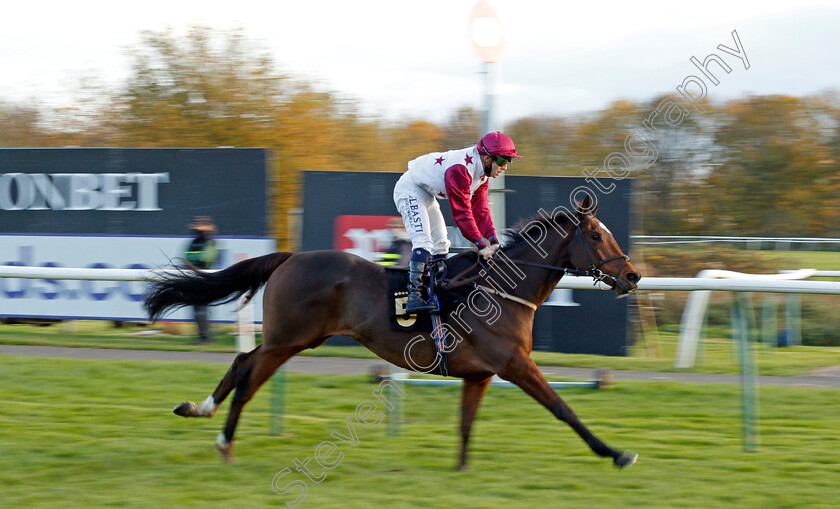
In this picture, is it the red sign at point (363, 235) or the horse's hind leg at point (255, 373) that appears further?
the red sign at point (363, 235)

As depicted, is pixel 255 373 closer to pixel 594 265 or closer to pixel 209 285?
pixel 209 285

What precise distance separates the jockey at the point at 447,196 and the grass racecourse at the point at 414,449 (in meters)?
1.00

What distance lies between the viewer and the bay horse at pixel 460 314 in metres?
4.34

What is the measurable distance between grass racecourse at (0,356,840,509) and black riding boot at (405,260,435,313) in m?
0.87

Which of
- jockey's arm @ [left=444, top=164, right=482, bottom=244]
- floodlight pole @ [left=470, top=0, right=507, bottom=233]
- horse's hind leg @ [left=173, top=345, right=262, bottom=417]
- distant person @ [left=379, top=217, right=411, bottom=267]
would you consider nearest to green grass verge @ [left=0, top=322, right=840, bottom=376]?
distant person @ [left=379, top=217, right=411, bottom=267]

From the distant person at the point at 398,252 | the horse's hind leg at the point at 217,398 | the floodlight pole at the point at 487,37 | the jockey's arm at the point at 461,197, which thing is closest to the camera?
the jockey's arm at the point at 461,197

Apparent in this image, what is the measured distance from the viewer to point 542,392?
420 cm

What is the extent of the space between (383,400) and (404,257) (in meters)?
2.20

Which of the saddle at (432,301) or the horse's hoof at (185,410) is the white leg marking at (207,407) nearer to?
the horse's hoof at (185,410)

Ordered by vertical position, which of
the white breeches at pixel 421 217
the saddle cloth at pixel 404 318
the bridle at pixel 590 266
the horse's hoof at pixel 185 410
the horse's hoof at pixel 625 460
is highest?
the white breeches at pixel 421 217

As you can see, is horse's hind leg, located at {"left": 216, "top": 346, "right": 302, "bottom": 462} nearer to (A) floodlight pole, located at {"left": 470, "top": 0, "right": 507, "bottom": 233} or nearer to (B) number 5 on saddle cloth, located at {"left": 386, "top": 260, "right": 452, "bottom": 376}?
(B) number 5 on saddle cloth, located at {"left": 386, "top": 260, "right": 452, "bottom": 376}

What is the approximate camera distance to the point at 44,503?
143 inches

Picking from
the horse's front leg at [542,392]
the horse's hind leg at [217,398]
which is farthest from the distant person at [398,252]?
the horse's front leg at [542,392]

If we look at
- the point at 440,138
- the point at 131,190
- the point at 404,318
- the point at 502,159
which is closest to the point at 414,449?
the point at 404,318
